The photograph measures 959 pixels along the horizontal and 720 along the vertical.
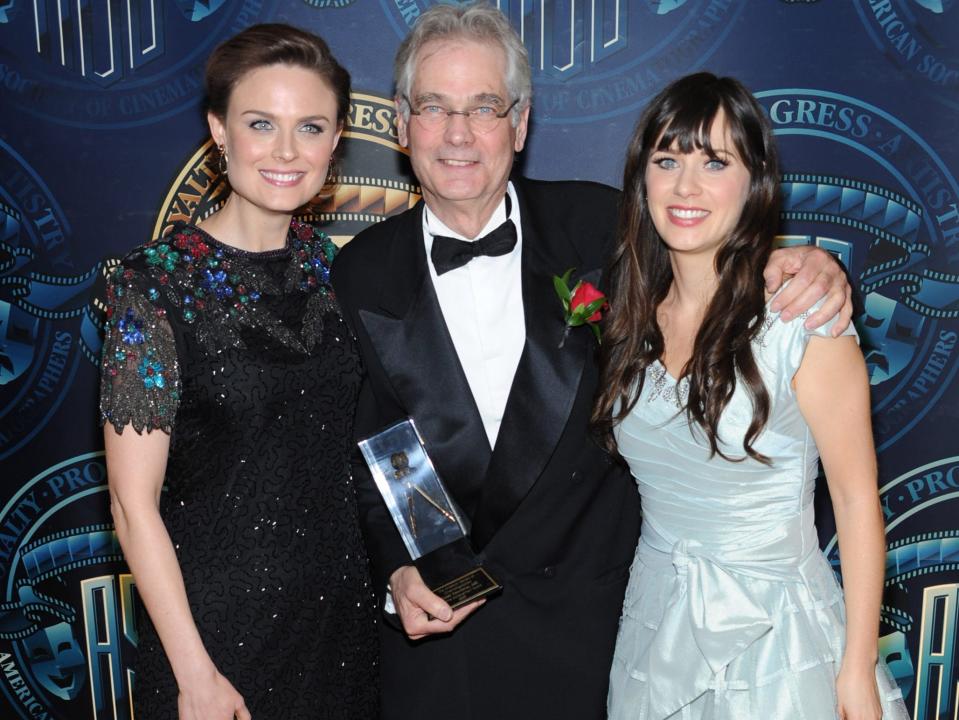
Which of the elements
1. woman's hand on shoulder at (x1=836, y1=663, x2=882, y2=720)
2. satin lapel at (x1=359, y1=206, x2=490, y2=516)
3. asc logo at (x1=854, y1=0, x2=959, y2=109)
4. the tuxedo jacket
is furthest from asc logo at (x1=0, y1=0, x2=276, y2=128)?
woman's hand on shoulder at (x1=836, y1=663, x2=882, y2=720)

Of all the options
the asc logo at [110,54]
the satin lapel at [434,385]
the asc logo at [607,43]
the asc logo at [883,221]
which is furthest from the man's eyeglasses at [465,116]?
the asc logo at [883,221]

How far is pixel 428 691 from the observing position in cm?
232

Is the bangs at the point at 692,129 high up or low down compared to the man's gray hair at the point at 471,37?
down

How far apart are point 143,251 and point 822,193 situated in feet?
7.89

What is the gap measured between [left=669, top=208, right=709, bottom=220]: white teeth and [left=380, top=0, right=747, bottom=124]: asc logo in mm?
1439

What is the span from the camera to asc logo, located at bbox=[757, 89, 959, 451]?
3.30m

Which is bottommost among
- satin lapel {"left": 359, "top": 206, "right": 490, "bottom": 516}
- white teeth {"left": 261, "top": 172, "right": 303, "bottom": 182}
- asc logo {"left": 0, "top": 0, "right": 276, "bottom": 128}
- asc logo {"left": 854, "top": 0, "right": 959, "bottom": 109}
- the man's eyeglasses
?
satin lapel {"left": 359, "top": 206, "right": 490, "bottom": 516}

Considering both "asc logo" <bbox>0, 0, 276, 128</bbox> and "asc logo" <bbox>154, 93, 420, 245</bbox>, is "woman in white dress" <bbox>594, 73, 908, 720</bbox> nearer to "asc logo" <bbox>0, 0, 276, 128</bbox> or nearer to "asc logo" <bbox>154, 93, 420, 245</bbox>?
"asc logo" <bbox>154, 93, 420, 245</bbox>

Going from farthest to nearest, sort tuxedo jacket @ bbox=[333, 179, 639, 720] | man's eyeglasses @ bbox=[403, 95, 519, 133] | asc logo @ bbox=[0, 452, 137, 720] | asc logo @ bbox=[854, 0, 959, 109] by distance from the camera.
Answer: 1. asc logo @ bbox=[0, 452, 137, 720]
2. asc logo @ bbox=[854, 0, 959, 109]
3. man's eyeglasses @ bbox=[403, 95, 519, 133]
4. tuxedo jacket @ bbox=[333, 179, 639, 720]

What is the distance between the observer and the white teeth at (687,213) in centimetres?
200

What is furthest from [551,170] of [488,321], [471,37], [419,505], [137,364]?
[137,364]

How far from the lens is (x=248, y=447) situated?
2020mm

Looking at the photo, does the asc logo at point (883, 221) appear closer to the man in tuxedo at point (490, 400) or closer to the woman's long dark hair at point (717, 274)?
the man in tuxedo at point (490, 400)

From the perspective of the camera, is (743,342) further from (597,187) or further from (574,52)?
(574,52)
